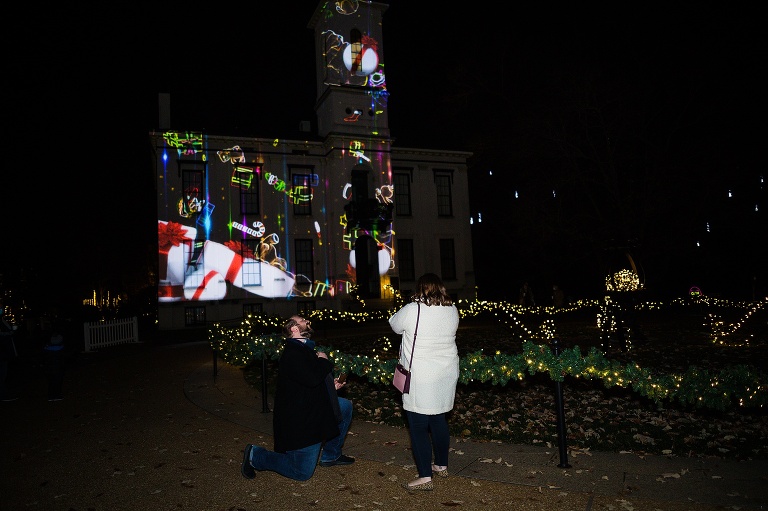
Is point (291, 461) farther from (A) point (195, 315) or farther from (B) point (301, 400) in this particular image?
(A) point (195, 315)

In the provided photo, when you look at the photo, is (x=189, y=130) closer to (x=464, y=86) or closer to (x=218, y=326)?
(x=464, y=86)

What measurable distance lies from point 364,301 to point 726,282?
23961 mm

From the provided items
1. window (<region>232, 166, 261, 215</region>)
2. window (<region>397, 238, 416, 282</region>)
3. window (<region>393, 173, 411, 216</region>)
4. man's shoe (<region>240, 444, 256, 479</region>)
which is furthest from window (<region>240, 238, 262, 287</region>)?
man's shoe (<region>240, 444, 256, 479</region>)

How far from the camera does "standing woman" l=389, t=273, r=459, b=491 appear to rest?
4.79 m

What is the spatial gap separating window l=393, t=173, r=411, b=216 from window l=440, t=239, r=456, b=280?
3117 mm

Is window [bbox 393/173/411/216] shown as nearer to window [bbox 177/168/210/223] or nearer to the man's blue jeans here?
window [bbox 177/168/210/223]

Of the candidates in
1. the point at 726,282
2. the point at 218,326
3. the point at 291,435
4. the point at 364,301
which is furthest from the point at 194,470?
the point at 726,282

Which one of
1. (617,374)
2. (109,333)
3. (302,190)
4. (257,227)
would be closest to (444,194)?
(302,190)

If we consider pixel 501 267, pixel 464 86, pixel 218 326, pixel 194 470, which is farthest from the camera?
pixel 501 267

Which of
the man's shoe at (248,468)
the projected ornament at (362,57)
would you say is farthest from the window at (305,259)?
the man's shoe at (248,468)

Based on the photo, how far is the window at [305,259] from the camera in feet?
101

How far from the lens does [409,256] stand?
33125 mm

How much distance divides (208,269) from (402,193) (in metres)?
12.2

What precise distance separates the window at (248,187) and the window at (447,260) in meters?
11.5
